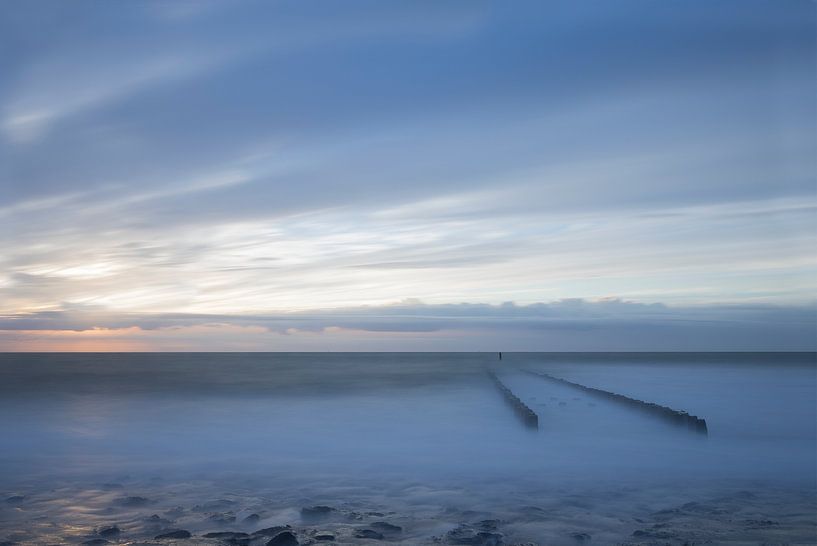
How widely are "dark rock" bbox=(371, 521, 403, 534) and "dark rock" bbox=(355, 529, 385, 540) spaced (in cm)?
14

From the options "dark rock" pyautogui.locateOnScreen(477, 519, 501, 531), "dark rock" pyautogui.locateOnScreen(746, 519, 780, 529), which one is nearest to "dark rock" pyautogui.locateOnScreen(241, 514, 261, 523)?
"dark rock" pyautogui.locateOnScreen(477, 519, 501, 531)

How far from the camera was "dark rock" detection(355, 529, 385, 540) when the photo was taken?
7039 millimetres

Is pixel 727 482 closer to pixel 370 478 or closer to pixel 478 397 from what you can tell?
pixel 370 478

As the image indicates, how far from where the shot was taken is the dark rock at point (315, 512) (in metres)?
7.93

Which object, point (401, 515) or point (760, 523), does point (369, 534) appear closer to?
point (401, 515)

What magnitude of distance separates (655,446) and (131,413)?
1702 centimetres

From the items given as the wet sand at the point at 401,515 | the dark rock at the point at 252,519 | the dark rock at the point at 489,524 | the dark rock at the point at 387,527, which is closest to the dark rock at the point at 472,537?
the wet sand at the point at 401,515

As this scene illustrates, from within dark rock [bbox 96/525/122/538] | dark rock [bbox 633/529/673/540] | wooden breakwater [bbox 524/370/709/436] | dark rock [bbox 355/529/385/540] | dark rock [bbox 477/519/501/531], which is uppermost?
dark rock [bbox 96/525/122/538]

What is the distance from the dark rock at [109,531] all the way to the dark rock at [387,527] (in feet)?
9.65

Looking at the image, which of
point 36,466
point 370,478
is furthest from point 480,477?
point 36,466

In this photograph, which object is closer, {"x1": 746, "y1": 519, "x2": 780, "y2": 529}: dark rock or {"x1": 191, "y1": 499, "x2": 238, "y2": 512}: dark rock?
{"x1": 746, "y1": 519, "x2": 780, "y2": 529}: dark rock

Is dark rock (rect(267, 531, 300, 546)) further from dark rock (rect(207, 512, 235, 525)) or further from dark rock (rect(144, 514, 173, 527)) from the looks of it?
dark rock (rect(144, 514, 173, 527))

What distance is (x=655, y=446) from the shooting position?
13477mm

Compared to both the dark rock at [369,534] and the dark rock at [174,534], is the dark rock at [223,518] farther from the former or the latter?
the dark rock at [369,534]
